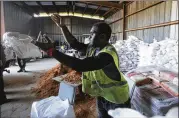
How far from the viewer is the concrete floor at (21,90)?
1.84m

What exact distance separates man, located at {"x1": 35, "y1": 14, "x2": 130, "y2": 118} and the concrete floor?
1.00ft

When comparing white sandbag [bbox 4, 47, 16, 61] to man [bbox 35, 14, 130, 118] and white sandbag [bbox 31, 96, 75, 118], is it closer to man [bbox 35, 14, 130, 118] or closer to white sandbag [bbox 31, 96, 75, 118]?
white sandbag [bbox 31, 96, 75, 118]

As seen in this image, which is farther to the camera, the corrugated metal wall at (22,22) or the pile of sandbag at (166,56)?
the corrugated metal wall at (22,22)

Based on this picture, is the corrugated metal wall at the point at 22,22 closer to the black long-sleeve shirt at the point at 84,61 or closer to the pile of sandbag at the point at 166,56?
the black long-sleeve shirt at the point at 84,61

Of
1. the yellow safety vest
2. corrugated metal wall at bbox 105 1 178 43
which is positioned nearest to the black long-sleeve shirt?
the yellow safety vest

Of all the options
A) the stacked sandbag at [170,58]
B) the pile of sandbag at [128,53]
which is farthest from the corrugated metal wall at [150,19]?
the stacked sandbag at [170,58]

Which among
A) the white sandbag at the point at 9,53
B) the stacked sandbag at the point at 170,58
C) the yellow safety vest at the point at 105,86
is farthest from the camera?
the white sandbag at the point at 9,53

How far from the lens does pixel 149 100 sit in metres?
0.86

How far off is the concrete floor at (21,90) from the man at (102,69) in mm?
305

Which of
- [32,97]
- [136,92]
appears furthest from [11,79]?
[136,92]

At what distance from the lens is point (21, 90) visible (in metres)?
2.68

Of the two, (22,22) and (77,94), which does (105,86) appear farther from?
(77,94)

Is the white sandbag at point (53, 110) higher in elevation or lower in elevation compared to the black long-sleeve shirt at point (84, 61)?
lower

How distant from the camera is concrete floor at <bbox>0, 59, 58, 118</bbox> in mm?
1837
